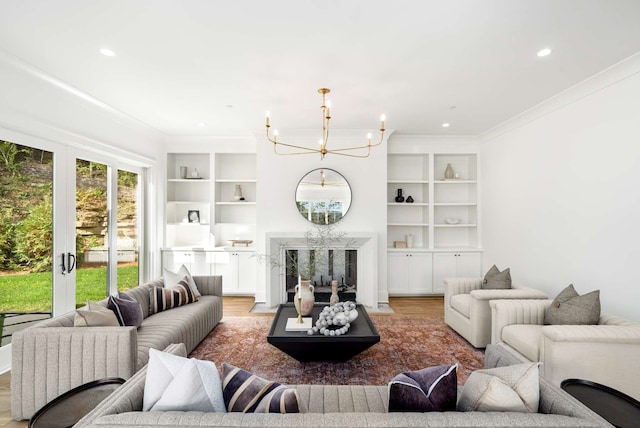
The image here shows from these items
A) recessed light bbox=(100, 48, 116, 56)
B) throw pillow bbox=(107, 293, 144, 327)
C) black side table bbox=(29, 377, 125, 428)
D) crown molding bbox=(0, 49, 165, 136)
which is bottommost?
black side table bbox=(29, 377, 125, 428)

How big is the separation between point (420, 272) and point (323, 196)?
6.90 feet

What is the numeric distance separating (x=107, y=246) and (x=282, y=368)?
2958 millimetres

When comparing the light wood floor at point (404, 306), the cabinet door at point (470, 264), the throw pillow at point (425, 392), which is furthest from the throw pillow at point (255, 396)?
the cabinet door at point (470, 264)

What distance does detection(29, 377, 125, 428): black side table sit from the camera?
1.43 metres

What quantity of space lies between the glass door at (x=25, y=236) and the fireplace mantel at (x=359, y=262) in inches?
105

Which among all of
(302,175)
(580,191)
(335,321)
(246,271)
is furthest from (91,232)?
(580,191)

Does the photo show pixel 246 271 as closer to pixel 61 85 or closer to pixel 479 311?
pixel 61 85

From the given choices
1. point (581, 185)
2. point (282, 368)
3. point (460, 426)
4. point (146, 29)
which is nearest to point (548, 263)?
point (581, 185)

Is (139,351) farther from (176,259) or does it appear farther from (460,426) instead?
(176,259)

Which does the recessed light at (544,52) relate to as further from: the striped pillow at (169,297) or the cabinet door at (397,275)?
the striped pillow at (169,297)

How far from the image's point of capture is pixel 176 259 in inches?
224

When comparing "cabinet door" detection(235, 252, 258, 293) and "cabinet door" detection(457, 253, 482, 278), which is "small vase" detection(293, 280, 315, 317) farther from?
"cabinet door" detection(457, 253, 482, 278)

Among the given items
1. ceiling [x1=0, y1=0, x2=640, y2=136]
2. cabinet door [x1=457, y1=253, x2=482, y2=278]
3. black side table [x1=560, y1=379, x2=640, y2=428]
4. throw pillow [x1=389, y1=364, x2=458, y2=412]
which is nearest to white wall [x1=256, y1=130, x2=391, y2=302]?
ceiling [x1=0, y1=0, x2=640, y2=136]

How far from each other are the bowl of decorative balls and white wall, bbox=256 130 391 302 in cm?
211
